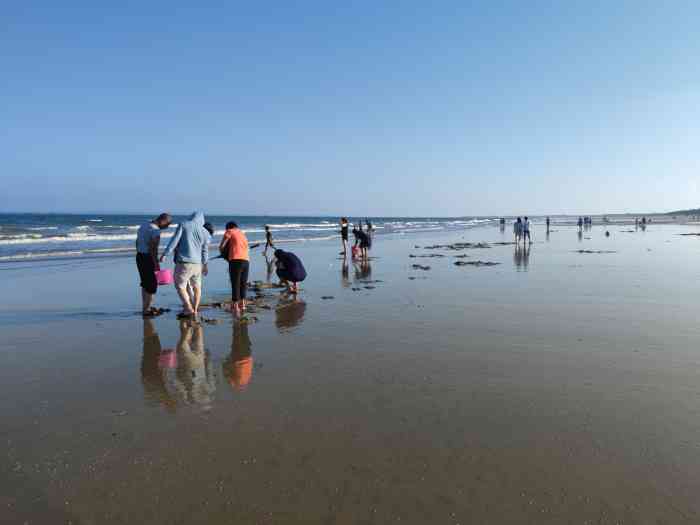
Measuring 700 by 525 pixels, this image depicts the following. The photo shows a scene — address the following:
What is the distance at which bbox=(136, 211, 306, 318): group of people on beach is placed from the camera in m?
8.12

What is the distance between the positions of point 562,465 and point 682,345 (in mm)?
4120

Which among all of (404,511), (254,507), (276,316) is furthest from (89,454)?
(276,316)

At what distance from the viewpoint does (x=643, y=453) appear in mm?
3445

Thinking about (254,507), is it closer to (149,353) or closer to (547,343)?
(149,353)

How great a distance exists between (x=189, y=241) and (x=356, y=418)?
204 inches

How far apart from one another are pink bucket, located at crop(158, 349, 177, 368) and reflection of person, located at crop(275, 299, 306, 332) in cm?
178

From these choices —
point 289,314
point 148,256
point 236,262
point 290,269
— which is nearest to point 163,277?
point 148,256

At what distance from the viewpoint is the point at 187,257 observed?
8094 millimetres

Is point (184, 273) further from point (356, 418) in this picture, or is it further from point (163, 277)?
point (356, 418)

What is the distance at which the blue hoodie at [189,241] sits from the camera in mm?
8062

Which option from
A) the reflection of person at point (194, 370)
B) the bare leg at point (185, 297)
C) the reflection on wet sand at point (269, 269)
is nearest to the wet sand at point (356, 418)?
the reflection of person at point (194, 370)

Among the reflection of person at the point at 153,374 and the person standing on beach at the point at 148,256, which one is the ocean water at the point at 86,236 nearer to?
the person standing on beach at the point at 148,256

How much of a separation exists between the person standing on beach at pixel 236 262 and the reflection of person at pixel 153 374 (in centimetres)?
178

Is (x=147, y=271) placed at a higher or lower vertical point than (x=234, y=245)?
lower
